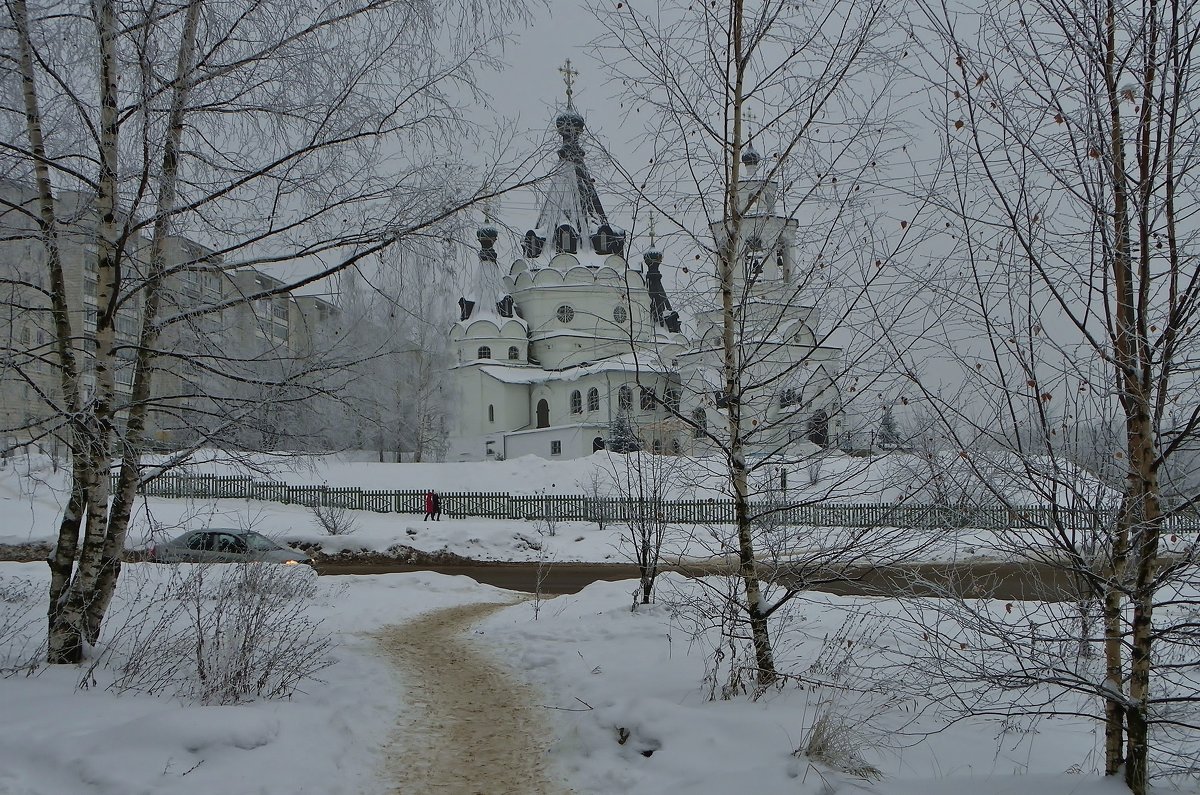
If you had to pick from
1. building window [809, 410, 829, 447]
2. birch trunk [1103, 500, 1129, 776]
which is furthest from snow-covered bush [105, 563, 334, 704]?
birch trunk [1103, 500, 1129, 776]

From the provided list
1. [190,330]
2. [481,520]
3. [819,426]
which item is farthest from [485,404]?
[819,426]

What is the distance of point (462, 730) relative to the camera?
661 centimetres

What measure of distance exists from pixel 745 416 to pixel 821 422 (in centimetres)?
58

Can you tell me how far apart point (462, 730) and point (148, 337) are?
12.5 feet

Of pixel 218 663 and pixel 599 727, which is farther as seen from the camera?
pixel 599 727

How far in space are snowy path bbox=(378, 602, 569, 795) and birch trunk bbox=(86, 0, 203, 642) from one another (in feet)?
8.08

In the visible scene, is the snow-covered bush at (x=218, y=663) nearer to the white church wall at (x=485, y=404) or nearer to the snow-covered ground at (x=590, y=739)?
the snow-covered ground at (x=590, y=739)

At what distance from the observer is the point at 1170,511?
414 cm

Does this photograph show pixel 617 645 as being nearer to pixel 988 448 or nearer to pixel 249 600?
pixel 249 600

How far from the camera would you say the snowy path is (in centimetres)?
559

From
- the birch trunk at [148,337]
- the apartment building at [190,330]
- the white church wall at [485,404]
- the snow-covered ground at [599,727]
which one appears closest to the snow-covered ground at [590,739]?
the snow-covered ground at [599,727]

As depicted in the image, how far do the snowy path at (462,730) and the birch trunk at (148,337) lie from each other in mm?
2463

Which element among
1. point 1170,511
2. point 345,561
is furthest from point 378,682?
point 345,561

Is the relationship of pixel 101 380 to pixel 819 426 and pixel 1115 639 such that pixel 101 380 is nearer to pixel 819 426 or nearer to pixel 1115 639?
pixel 819 426
